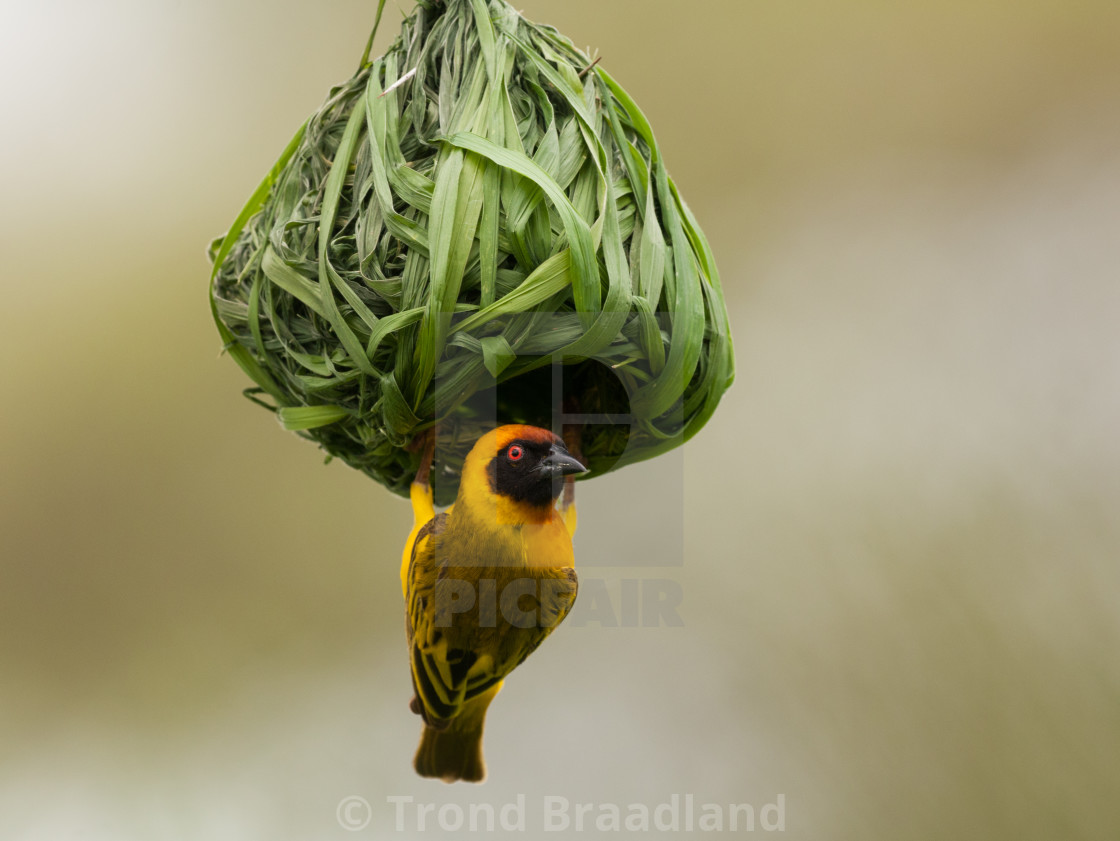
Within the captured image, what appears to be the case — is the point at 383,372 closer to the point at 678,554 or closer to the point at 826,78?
the point at 678,554

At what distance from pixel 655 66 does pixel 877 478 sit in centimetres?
119

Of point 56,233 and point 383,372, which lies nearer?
point 383,372

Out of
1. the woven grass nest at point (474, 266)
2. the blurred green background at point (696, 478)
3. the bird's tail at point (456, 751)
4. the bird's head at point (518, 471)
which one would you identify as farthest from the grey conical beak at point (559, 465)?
the blurred green background at point (696, 478)

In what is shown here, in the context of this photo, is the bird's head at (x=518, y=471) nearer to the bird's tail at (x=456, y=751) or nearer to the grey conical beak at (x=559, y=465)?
the grey conical beak at (x=559, y=465)

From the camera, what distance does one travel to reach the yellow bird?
94 centimetres

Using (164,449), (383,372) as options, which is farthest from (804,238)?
(164,449)

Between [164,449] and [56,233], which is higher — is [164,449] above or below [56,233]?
below

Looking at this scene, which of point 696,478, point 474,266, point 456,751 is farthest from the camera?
point 696,478

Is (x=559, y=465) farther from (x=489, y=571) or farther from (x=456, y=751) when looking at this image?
(x=456, y=751)

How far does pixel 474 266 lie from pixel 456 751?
66cm

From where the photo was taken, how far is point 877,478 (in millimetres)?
2117

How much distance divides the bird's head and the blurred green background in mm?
1068

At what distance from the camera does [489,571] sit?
970 millimetres

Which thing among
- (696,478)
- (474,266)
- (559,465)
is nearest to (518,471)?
(559,465)
